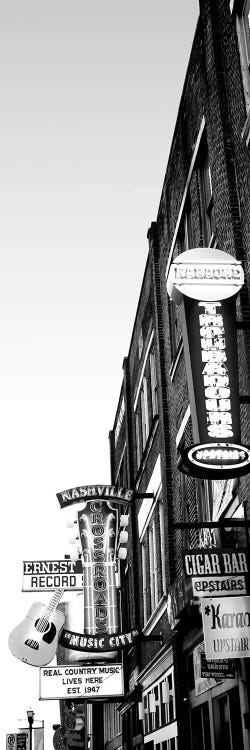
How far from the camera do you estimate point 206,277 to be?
12.7m

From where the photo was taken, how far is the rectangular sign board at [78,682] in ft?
88.9

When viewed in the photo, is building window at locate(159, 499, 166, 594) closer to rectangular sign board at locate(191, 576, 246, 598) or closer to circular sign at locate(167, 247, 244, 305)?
rectangular sign board at locate(191, 576, 246, 598)

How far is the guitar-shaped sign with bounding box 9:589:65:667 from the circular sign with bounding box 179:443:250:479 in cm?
1483

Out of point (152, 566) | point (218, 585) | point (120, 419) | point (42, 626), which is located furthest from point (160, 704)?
point (120, 419)

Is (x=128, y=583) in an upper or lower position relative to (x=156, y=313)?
lower

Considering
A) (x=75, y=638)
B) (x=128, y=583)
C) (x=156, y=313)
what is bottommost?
(x=75, y=638)

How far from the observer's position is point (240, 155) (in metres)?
14.1

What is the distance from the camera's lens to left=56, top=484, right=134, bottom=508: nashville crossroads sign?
23.7 metres

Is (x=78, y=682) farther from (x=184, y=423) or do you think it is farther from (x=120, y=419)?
(x=184, y=423)

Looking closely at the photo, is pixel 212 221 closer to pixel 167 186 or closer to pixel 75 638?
pixel 167 186

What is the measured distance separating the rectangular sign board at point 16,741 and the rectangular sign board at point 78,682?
28.6 metres

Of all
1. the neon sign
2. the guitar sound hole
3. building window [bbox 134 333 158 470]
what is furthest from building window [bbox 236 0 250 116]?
the guitar sound hole

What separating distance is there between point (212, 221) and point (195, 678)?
832 cm

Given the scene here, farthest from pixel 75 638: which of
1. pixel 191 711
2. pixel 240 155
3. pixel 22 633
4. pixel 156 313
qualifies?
pixel 240 155
